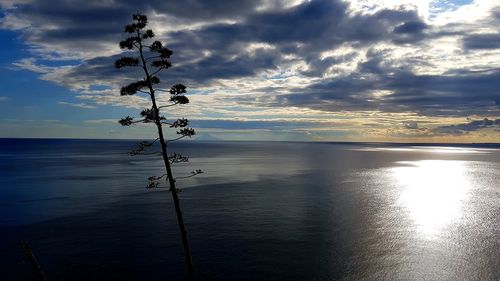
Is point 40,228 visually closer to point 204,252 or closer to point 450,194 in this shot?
point 204,252

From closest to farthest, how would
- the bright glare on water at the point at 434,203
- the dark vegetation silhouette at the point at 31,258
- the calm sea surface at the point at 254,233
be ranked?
1. the dark vegetation silhouette at the point at 31,258
2. the calm sea surface at the point at 254,233
3. the bright glare on water at the point at 434,203

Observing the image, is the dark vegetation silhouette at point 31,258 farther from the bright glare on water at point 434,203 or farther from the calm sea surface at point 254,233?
the bright glare on water at point 434,203

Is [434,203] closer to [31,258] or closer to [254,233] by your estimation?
[254,233]

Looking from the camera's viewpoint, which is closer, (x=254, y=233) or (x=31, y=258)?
(x=31, y=258)

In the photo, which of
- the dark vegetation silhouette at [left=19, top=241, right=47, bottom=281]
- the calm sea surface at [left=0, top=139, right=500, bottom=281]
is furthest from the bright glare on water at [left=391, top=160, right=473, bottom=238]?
the dark vegetation silhouette at [left=19, top=241, right=47, bottom=281]

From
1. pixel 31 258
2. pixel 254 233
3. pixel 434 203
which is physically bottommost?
pixel 434 203

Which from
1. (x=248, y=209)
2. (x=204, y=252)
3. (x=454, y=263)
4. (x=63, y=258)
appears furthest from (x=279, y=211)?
(x=63, y=258)

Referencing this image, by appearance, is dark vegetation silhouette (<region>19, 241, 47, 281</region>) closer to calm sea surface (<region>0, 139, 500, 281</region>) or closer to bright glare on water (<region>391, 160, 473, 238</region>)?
calm sea surface (<region>0, 139, 500, 281</region>)

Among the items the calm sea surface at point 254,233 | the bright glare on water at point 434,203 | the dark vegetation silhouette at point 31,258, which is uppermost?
the dark vegetation silhouette at point 31,258

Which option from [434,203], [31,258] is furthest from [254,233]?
[434,203]

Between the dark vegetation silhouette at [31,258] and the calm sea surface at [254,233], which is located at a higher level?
the dark vegetation silhouette at [31,258]

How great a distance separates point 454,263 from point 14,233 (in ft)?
194

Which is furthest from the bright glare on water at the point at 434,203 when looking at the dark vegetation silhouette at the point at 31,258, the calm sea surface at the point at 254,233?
the dark vegetation silhouette at the point at 31,258

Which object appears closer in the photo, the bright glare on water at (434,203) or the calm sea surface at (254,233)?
the calm sea surface at (254,233)
